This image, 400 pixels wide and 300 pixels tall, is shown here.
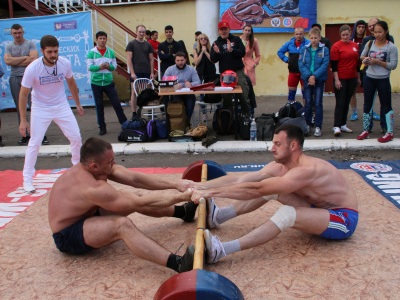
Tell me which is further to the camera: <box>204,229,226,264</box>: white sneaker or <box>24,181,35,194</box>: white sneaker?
<box>24,181,35,194</box>: white sneaker

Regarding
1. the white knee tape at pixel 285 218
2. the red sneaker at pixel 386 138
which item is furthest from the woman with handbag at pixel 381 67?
the white knee tape at pixel 285 218

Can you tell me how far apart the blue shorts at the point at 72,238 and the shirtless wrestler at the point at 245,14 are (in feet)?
34.0

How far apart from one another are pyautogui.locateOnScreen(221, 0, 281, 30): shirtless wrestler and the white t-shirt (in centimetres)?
804

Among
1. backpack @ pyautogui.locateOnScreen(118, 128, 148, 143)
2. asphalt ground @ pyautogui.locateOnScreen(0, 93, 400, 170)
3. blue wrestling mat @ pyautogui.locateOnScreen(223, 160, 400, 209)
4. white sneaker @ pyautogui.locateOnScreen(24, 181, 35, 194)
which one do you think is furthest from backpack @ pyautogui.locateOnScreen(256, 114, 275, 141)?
white sneaker @ pyautogui.locateOnScreen(24, 181, 35, 194)

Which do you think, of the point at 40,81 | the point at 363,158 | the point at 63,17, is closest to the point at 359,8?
the point at 363,158

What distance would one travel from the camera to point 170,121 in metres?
7.82

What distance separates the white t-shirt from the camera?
5012 mm

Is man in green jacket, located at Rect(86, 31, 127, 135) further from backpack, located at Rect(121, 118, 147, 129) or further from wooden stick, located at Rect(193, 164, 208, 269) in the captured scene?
wooden stick, located at Rect(193, 164, 208, 269)

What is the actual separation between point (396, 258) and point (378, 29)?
4344mm

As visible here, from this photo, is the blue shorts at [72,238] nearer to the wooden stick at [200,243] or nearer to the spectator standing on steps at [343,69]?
the wooden stick at [200,243]

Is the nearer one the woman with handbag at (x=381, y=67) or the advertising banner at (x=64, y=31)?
the woman with handbag at (x=381, y=67)

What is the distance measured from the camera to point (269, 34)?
12.7 m

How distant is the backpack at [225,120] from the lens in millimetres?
7895

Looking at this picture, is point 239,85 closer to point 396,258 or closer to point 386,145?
point 386,145
